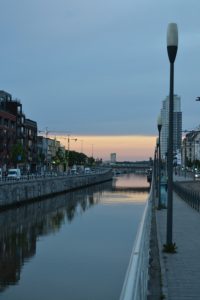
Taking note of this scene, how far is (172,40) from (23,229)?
2883cm

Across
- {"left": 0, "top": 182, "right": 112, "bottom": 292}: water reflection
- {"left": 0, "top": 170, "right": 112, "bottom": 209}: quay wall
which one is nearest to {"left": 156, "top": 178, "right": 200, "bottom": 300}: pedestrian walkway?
{"left": 0, "top": 182, "right": 112, "bottom": 292}: water reflection

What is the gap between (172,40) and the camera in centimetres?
1612

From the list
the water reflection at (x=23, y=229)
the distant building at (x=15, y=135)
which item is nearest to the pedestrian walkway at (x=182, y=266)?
the water reflection at (x=23, y=229)

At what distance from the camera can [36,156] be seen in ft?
530

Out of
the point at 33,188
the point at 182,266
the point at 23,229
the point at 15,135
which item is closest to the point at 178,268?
the point at 182,266

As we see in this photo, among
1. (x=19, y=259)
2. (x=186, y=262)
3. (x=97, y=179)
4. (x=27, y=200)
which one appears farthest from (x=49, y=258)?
(x=97, y=179)

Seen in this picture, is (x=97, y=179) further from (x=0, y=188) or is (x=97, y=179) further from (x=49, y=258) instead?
(x=49, y=258)

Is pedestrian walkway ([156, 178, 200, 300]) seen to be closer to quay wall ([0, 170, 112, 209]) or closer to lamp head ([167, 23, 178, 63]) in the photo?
lamp head ([167, 23, 178, 63])

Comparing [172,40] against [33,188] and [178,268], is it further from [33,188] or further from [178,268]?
[33,188]

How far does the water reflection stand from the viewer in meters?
25.7

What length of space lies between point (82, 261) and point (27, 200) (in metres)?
40.6

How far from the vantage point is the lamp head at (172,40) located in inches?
628

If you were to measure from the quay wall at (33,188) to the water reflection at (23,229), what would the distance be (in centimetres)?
161

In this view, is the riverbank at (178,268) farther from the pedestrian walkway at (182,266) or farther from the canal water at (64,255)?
the canal water at (64,255)
